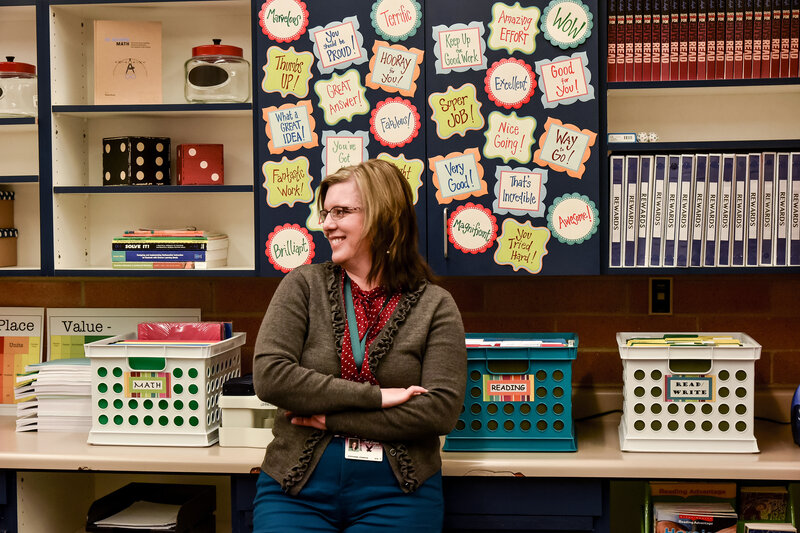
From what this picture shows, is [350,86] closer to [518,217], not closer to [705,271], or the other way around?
[518,217]

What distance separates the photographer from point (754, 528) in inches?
82.6

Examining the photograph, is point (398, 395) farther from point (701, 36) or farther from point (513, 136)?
point (701, 36)

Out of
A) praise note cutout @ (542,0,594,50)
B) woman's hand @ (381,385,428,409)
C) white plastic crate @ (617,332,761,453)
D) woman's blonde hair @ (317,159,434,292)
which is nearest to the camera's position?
woman's hand @ (381,385,428,409)

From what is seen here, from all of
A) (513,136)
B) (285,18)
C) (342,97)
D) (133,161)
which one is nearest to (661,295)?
(513,136)

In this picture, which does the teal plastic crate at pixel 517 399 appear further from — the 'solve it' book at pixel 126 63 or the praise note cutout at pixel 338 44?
the 'solve it' book at pixel 126 63

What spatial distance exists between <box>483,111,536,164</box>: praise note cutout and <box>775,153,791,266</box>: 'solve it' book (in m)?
0.68

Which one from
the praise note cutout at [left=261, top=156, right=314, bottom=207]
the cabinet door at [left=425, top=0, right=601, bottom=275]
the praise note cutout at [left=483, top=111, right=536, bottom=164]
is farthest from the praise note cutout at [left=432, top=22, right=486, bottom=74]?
the praise note cutout at [left=261, top=156, right=314, bottom=207]

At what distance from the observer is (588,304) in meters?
2.64

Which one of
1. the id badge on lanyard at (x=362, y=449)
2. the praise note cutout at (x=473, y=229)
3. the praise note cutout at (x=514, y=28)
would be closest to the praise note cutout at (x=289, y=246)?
the praise note cutout at (x=473, y=229)

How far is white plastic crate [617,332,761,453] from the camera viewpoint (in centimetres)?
213

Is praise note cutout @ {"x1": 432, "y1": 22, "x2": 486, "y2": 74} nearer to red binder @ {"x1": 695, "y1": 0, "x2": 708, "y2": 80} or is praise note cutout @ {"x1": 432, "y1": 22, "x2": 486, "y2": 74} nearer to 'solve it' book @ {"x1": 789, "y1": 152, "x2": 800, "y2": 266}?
red binder @ {"x1": 695, "y1": 0, "x2": 708, "y2": 80}

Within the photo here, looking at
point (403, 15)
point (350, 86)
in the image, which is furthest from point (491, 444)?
point (403, 15)

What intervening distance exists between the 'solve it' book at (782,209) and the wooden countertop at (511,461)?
1.71 feet

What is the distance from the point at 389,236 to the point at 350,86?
0.53m
